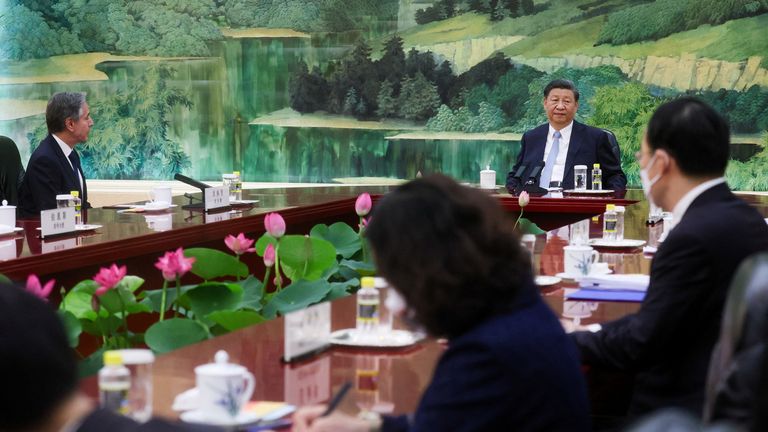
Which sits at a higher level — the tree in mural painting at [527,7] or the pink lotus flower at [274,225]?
the tree in mural painting at [527,7]

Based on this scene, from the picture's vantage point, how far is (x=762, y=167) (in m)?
9.23

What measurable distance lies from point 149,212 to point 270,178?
4673 mm

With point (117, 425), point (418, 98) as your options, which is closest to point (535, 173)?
point (418, 98)

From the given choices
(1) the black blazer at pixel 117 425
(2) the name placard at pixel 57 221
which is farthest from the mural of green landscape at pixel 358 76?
(1) the black blazer at pixel 117 425

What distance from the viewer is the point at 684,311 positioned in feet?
8.20

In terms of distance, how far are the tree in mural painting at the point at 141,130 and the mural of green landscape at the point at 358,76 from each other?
1 cm

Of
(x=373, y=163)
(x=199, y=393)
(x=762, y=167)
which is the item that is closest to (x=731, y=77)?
(x=762, y=167)

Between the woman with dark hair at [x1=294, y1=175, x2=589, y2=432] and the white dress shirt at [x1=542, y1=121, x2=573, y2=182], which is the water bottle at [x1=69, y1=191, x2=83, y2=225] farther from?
the woman with dark hair at [x1=294, y1=175, x2=589, y2=432]

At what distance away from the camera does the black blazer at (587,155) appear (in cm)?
707

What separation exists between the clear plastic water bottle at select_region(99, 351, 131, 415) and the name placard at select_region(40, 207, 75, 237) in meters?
2.72

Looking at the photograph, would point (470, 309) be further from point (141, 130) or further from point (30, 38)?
point (30, 38)

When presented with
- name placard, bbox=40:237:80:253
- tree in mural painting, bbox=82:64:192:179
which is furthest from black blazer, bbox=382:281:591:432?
tree in mural painting, bbox=82:64:192:179

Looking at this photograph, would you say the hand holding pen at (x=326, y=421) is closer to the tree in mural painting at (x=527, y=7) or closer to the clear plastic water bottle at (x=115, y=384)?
the clear plastic water bottle at (x=115, y=384)

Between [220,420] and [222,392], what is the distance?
0.05m
